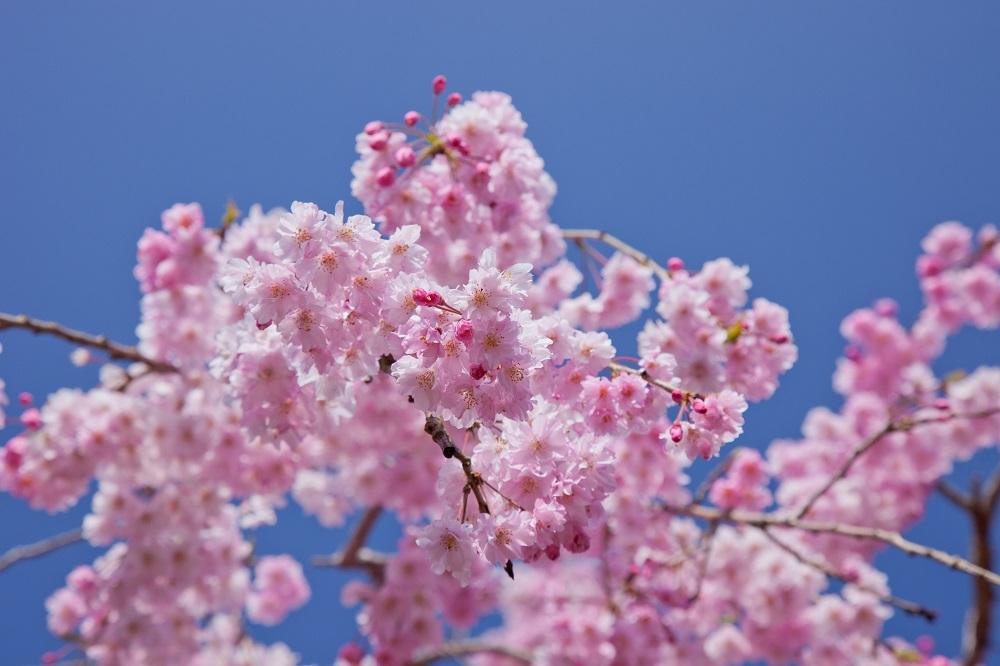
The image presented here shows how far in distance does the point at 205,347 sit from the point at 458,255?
2.09m

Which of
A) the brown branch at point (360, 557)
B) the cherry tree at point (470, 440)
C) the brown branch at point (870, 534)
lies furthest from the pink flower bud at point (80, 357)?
the brown branch at point (870, 534)

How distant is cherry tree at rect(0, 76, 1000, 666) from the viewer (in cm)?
208

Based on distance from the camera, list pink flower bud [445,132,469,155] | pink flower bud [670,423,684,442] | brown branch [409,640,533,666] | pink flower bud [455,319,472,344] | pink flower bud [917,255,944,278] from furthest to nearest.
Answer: pink flower bud [917,255,944,278], brown branch [409,640,533,666], pink flower bud [445,132,469,155], pink flower bud [670,423,684,442], pink flower bud [455,319,472,344]

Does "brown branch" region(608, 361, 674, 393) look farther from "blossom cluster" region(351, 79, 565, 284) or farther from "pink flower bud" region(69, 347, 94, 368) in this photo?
"pink flower bud" region(69, 347, 94, 368)

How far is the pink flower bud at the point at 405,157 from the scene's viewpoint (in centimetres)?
304

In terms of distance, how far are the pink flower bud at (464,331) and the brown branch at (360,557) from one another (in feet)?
12.6

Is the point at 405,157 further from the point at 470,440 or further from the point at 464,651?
the point at 464,651

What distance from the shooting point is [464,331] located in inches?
73.9

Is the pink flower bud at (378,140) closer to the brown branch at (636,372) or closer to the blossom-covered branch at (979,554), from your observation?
the brown branch at (636,372)

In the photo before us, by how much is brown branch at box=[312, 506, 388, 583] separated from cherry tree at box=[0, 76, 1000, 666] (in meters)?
0.02

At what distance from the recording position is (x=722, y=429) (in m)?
2.29

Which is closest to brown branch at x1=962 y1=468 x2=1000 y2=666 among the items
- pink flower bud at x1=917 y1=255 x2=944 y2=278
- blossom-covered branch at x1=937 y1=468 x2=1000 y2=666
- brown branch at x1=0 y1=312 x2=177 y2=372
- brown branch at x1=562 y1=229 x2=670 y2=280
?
blossom-covered branch at x1=937 y1=468 x2=1000 y2=666

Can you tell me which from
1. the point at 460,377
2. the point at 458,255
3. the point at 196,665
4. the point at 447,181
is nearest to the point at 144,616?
the point at 196,665

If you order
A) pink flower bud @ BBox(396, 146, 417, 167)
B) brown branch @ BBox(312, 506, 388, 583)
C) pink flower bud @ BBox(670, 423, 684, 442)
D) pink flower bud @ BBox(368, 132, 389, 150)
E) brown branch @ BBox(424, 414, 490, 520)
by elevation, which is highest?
pink flower bud @ BBox(368, 132, 389, 150)
